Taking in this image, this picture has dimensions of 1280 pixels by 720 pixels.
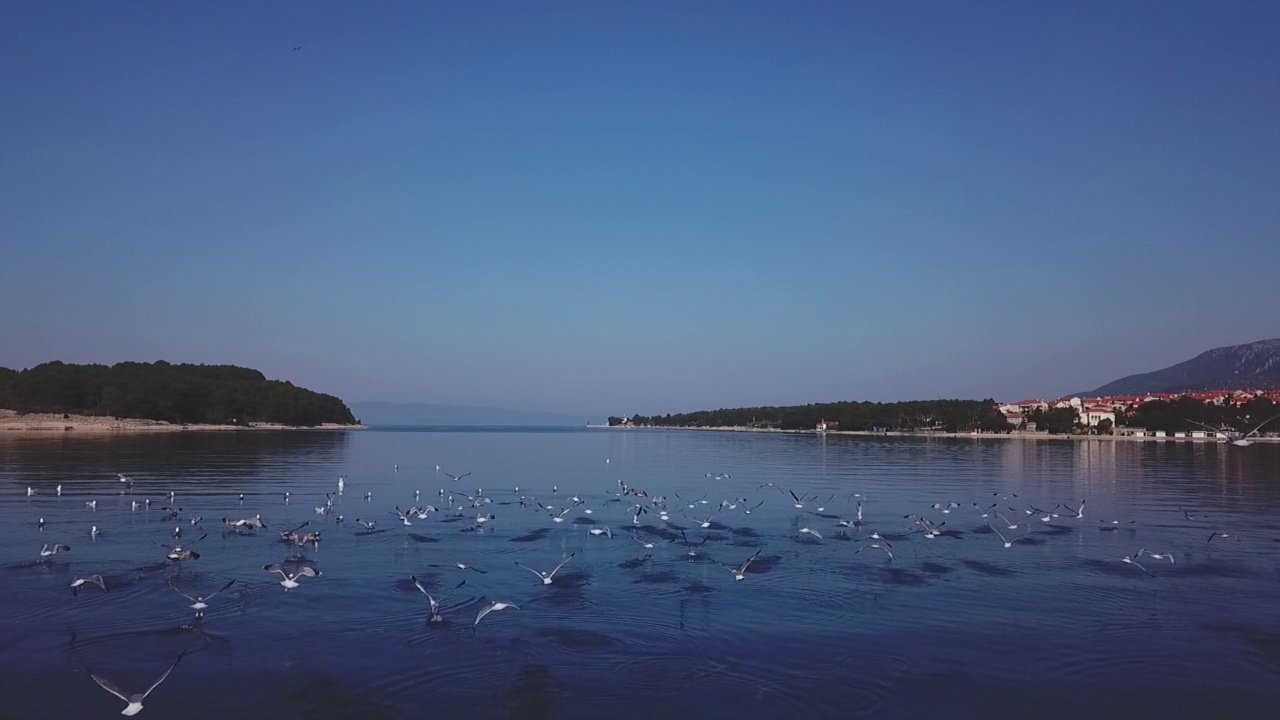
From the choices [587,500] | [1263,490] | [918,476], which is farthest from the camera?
[918,476]

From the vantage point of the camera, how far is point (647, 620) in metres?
15.0

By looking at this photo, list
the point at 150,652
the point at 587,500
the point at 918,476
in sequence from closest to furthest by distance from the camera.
→ the point at 150,652, the point at 587,500, the point at 918,476

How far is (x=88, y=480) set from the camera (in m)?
36.5

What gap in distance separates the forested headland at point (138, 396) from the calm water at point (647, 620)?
3621 inches

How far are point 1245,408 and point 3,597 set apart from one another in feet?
452

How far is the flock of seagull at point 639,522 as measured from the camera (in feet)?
58.8

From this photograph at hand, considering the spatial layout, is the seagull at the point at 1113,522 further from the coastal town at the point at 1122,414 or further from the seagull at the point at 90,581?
the coastal town at the point at 1122,414

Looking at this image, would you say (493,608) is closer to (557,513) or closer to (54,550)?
(54,550)

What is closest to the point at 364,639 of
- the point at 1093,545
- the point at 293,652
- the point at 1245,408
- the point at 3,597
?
the point at 293,652

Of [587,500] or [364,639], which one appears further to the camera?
[587,500]

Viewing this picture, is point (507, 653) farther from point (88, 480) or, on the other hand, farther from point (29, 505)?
point (88, 480)

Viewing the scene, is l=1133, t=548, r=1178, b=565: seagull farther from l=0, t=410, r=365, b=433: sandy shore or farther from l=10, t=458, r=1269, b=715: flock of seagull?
l=0, t=410, r=365, b=433: sandy shore

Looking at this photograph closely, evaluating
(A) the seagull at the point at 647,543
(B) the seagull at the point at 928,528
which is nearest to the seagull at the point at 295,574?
(A) the seagull at the point at 647,543

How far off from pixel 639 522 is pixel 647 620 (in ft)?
38.6
